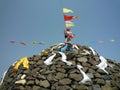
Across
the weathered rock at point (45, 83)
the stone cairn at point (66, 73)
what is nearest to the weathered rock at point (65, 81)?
the stone cairn at point (66, 73)

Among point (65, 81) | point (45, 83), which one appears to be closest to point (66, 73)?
point (65, 81)

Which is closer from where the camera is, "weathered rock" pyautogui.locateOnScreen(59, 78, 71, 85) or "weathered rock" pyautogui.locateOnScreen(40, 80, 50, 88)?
"weathered rock" pyautogui.locateOnScreen(59, 78, 71, 85)

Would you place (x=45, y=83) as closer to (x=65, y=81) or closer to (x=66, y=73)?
(x=65, y=81)

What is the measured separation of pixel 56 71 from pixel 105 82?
131 inches

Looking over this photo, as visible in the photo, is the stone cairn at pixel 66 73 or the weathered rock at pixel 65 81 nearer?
the weathered rock at pixel 65 81

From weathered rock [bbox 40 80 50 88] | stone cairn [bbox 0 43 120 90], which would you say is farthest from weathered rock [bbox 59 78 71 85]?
weathered rock [bbox 40 80 50 88]

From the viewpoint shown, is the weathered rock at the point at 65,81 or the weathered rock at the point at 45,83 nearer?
the weathered rock at the point at 65,81

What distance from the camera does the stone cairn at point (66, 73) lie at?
68.2 ft

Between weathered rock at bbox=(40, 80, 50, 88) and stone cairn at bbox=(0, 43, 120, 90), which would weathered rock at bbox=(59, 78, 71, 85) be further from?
weathered rock at bbox=(40, 80, 50, 88)

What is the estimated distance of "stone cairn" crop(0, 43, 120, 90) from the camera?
20.8 meters

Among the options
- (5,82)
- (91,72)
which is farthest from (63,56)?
(5,82)

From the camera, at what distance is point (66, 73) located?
21.4 m

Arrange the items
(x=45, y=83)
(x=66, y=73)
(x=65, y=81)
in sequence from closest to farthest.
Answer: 1. (x=65, y=81)
2. (x=45, y=83)
3. (x=66, y=73)

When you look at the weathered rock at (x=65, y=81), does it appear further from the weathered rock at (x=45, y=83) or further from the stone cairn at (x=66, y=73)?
the weathered rock at (x=45, y=83)
